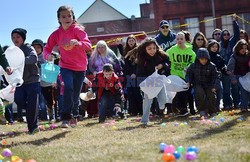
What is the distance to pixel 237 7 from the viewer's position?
3575 centimetres

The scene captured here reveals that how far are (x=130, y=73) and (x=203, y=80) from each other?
7.55 ft

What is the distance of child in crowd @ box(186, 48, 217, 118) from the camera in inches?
313

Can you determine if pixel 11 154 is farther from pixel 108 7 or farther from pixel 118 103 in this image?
pixel 108 7

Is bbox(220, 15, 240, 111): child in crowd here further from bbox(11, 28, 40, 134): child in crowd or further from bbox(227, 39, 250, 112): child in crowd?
bbox(11, 28, 40, 134): child in crowd

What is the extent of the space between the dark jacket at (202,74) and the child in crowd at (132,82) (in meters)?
1.85

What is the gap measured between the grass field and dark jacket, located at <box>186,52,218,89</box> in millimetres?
1375

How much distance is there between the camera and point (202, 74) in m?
8.00

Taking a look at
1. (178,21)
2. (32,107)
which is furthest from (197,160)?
(178,21)

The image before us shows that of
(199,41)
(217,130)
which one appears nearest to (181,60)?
(199,41)

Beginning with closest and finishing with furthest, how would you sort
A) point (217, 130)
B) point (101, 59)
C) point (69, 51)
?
point (217, 130), point (69, 51), point (101, 59)

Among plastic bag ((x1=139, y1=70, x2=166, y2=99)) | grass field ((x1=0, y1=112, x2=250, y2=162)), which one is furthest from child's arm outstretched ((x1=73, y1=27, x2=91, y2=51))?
grass field ((x1=0, y1=112, x2=250, y2=162))

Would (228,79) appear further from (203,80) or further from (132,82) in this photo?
(132,82)

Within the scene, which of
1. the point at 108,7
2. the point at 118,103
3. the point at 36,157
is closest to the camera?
the point at 36,157

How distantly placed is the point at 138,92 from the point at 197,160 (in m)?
5.99
